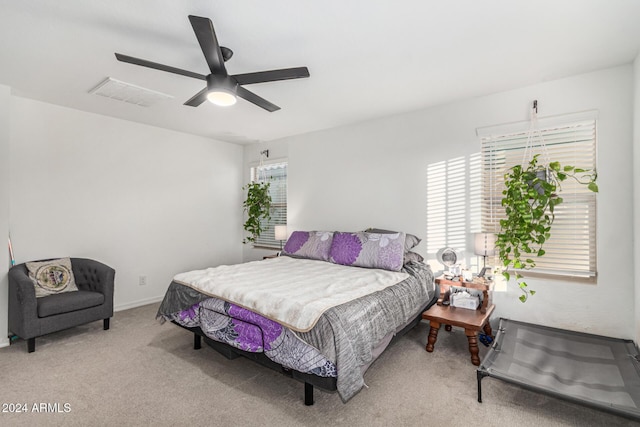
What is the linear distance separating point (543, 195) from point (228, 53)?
9.60 ft

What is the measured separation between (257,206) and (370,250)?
2.56 metres

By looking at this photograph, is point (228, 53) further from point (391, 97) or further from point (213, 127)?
point (213, 127)

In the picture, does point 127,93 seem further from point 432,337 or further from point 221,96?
point 432,337

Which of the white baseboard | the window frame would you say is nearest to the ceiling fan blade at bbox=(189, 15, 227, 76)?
A: the window frame

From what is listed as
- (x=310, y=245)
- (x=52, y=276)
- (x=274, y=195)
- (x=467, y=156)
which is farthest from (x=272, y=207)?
(x=467, y=156)

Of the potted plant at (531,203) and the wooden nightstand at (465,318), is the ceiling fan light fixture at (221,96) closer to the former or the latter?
the wooden nightstand at (465,318)

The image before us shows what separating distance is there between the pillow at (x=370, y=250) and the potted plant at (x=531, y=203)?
956mm

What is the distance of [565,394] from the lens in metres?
1.77

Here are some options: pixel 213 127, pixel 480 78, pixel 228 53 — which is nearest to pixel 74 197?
pixel 213 127

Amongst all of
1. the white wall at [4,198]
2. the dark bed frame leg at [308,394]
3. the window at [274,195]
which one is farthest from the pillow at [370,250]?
the white wall at [4,198]

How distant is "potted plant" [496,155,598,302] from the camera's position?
2.75 meters

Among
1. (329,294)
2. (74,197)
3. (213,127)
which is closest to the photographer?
(329,294)

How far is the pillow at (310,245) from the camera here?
151 inches

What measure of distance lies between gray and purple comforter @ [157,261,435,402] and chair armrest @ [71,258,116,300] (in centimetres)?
92
